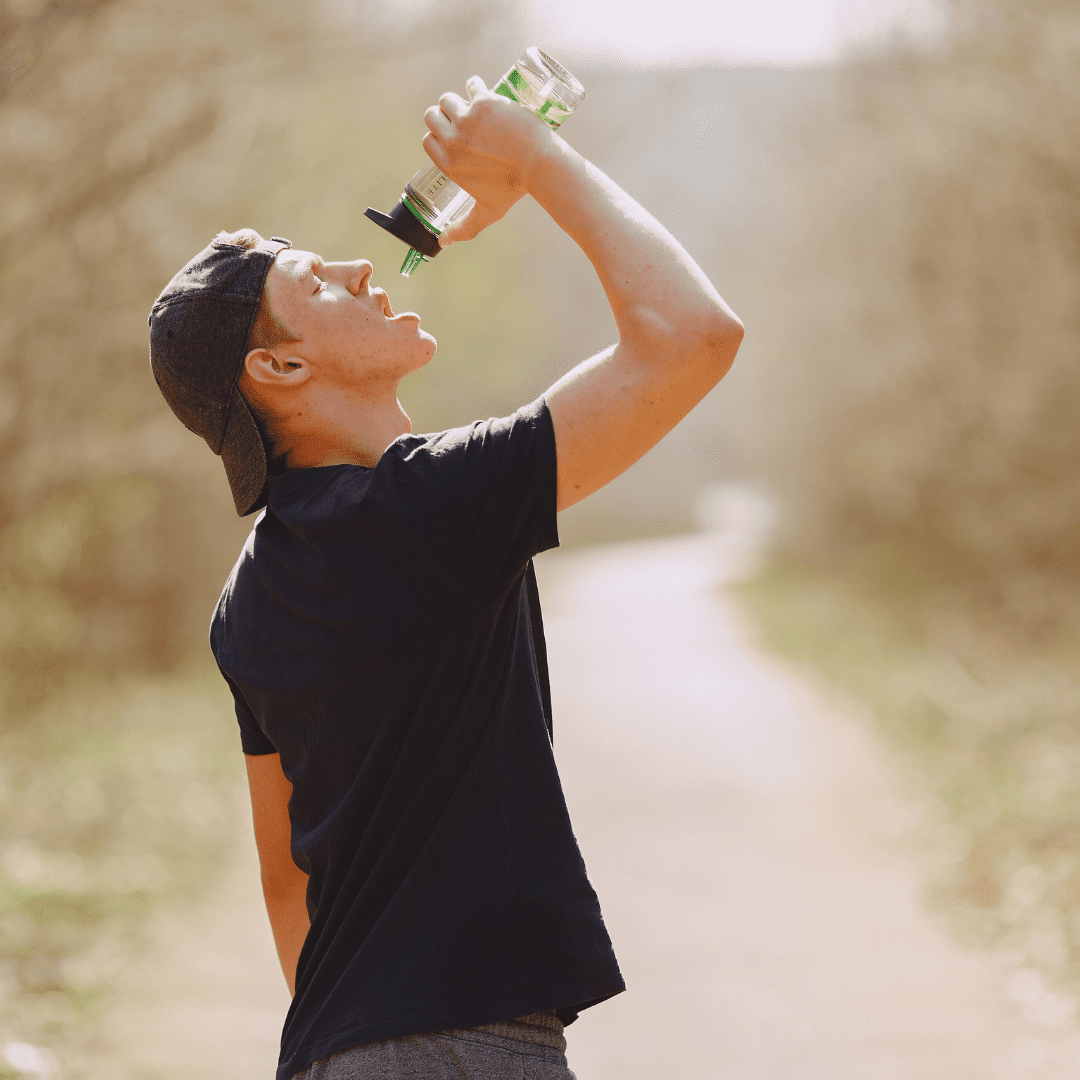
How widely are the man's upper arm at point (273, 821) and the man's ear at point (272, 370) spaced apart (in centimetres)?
64

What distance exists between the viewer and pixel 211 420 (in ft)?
6.09

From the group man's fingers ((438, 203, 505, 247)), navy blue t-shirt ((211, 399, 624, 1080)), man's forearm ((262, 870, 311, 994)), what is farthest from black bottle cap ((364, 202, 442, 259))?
man's forearm ((262, 870, 311, 994))

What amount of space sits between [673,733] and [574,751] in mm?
1020

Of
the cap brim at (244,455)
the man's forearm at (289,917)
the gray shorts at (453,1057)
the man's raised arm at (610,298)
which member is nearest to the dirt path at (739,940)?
the man's forearm at (289,917)

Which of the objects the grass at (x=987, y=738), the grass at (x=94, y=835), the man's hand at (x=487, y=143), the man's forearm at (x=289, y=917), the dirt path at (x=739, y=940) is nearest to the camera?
the man's hand at (x=487, y=143)

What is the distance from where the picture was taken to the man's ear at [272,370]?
1.78 meters

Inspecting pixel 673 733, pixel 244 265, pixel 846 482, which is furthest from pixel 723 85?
pixel 244 265

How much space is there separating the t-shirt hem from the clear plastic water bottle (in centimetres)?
114

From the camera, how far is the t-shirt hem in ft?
5.11

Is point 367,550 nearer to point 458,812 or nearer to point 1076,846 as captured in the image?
point 458,812

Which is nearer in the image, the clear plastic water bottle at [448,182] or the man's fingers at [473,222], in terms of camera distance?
the man's fingers at [473,222]

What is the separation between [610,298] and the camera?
1.60 metres

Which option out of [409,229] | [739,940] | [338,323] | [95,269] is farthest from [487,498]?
[95,269]

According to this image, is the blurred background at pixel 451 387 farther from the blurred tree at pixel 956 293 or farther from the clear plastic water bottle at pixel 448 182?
the clear plastic water bottle at pixel 448 182
